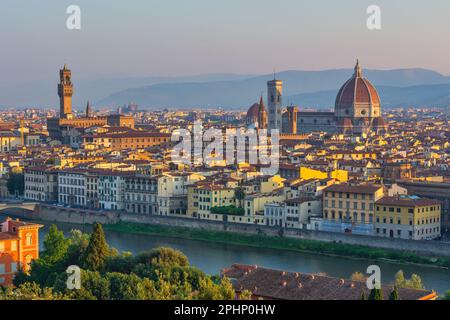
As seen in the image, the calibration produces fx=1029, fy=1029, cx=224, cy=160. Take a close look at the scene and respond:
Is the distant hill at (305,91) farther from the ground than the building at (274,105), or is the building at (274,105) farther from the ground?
the distant hill at (305,91)

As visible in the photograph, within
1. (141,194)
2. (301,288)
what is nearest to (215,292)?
(301,288)

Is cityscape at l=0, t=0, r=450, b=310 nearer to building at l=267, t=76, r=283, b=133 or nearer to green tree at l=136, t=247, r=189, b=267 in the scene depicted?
green tree at l=136, t=247, r=189, b=267

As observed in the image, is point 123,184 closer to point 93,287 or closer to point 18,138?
point 93,287

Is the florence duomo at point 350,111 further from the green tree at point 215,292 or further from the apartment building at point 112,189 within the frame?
→ the green tree at point 215,292

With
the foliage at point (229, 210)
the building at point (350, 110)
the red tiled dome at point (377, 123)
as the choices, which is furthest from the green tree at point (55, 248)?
the red tiled dome at point (377, 123)

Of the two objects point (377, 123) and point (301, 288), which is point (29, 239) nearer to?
point (301, 288)

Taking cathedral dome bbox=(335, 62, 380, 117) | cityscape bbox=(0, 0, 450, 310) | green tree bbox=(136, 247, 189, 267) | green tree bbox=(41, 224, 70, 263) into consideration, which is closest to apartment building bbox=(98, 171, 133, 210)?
cityscape bbox=(0, 0, 450, 310)
